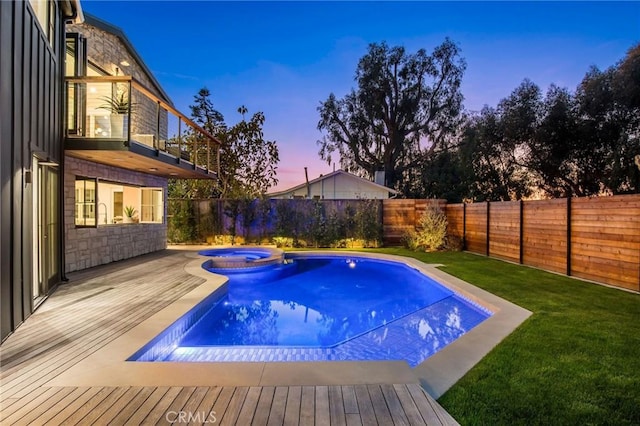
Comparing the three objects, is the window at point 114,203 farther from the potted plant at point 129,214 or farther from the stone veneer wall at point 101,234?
the stone veneer wall at point 101,234

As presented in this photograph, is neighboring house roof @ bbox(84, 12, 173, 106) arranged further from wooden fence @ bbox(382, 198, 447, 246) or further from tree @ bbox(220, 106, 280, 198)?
wooden fence @ bbox(382, 198, 447, 246)

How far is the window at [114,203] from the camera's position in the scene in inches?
309

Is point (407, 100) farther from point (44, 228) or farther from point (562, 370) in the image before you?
point (562, 370)

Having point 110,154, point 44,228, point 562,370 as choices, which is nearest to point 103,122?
point 110,154

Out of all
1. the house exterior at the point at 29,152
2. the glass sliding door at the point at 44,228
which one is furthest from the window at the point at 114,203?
the glass sliding door at the point at 44,228

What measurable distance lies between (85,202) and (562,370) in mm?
8932

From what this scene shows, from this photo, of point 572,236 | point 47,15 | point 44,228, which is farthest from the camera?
point 572,236

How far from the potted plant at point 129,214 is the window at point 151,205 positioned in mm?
328

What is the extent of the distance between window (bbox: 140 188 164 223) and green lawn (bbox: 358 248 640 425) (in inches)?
390

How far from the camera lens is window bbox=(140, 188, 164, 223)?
1074 centimetres

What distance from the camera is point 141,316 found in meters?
4.61

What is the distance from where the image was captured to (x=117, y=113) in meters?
6.98

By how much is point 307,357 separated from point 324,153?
88.0 feet

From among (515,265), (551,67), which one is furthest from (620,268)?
(551,67)
